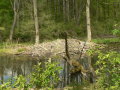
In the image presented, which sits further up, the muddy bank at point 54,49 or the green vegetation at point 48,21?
the green vegetation at point 48,21

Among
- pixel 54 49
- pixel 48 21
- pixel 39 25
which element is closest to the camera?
pixel 54 49

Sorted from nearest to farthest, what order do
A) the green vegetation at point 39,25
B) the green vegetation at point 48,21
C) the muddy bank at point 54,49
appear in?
the muddy bank at point 54,49
the green vegetation at point 39,25
the green vegetation at point 48,21

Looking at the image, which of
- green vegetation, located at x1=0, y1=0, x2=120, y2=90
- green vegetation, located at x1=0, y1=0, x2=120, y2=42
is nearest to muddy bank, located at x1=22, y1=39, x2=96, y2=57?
green vegetation, located at x1=0, y1=0, x2=120, y2=90

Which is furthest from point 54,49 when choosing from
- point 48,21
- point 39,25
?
point 39,25

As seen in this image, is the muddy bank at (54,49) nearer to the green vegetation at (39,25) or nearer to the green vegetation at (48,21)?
the green vegetation at (39,25)

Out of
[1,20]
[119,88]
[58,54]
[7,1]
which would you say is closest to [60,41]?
[58,54]

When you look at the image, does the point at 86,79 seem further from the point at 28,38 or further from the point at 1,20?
the point at 1,20

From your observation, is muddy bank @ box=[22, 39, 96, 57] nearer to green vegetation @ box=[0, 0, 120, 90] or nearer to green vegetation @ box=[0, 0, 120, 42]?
green vegetation @ box=[0, 0, 120, 90]

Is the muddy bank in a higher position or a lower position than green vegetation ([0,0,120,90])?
lower

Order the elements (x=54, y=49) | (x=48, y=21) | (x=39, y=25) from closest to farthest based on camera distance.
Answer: (x=54, y=49), (x=48, y=21), (x=39, y=25)

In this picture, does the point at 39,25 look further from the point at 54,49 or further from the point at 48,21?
the point at 54,49

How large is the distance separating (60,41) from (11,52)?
4.32 meters

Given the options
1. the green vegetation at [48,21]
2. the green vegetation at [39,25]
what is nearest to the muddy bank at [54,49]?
the green vegetation at [39,25]

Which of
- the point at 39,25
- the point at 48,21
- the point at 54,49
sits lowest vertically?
the point at 54,49
